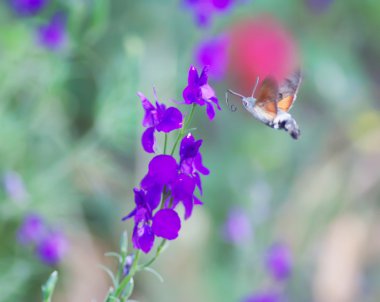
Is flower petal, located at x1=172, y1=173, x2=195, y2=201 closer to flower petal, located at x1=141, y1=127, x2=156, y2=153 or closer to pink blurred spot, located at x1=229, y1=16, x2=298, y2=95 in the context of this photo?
flower petal, located at x1=141, y1=127, x2=156, y2=153

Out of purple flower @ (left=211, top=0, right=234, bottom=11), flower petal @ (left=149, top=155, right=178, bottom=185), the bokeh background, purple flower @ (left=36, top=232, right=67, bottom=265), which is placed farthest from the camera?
the bokeh background

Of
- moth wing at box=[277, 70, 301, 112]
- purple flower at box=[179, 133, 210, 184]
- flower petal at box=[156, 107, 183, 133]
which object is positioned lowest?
purple flower at box=[179, 133, 210, 184]

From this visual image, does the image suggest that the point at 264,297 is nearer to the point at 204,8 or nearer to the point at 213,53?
the point at 213,53

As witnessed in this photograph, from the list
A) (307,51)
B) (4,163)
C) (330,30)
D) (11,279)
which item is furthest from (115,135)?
(330,30)

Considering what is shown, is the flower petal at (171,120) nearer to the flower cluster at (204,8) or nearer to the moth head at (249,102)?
the moth head at (249,102)

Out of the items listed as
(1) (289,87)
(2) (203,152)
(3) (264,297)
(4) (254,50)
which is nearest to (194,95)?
(1) (289,87)

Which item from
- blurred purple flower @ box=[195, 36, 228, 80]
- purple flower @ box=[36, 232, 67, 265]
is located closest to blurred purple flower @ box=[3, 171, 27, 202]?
purple flower @ box=[36, 232, 67, 265]

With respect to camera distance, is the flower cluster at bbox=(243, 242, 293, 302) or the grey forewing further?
the flower cluster at bbox=(243, 242, 293, 302)
